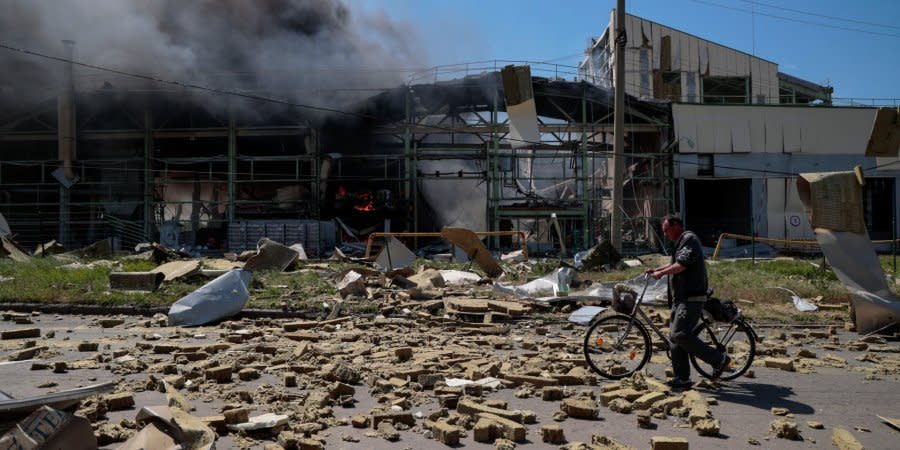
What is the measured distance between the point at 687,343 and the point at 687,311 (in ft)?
0.94

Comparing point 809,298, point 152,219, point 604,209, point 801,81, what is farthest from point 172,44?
point 801,81

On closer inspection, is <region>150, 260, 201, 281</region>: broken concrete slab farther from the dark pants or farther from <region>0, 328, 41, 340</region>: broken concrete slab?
the dark pants

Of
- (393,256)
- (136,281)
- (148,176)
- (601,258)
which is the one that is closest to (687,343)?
(393,256)

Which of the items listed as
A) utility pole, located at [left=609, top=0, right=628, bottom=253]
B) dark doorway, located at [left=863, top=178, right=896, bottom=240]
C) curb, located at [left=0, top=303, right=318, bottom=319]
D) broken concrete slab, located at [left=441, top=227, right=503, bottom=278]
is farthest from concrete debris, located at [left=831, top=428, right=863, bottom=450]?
dark doorway, located at [left=863, top=178, right=896, bottom=240]

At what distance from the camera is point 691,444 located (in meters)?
4.59

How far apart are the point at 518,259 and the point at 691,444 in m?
15.6

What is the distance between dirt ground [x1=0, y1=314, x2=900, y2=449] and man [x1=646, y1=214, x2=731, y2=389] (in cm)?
27

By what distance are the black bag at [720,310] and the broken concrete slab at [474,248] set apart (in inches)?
366

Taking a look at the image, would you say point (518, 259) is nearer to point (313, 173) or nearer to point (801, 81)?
point (313, 173)

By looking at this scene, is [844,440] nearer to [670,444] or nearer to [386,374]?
[670,444]

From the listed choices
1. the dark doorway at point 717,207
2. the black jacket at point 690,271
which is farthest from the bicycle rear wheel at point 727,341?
the dark doorway at point 717,207

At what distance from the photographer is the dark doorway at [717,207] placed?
1184 inches

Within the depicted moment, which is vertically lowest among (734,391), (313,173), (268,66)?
(734,391)

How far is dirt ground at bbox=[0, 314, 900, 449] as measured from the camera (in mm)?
4750
